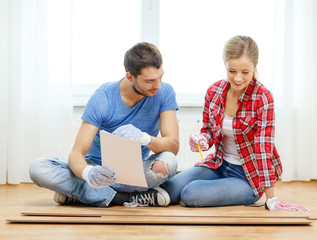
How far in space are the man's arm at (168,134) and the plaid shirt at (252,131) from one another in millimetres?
213

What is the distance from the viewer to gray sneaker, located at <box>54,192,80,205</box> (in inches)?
82.3

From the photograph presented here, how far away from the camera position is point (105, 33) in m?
3.47

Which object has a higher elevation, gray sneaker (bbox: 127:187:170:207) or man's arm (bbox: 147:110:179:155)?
man's arm (bbox: 147:110:179:155)

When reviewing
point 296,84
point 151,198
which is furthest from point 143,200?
point 296,84

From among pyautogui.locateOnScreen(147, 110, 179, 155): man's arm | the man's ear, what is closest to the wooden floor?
pyautogui.locateOnScreen(147, 110, 179, 155): man's arm

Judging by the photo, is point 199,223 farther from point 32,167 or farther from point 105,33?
point 105,33

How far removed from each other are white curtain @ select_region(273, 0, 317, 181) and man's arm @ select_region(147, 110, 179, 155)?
4.54 ft

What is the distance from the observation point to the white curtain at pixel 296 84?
3213 mm

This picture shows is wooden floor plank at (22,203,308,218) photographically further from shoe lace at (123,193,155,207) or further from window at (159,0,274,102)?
window at (159,0,274,102)

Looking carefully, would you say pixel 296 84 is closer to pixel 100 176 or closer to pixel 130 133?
pixel 130 133

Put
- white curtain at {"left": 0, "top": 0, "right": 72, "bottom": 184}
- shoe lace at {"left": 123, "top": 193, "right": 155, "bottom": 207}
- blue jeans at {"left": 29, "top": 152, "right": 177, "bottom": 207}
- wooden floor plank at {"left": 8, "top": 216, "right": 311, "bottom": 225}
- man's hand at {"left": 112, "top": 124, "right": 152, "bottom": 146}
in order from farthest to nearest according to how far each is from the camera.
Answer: white curtain at {"left": 0, "top": 0, "right": 72, "bottom": 184} < shoe lace at {"left": 123, "top": 193, "right": 155, "bottom": 207} < blue jeans at {"left": 29, "top": 152, "right": 177, "bottom": 207} < man's hand at {"left": 112, "top": 124, "right": 152, "bottom": 146} < wooden floor plank at {"left": 8, "top": 216, "right": 311, "bottom": 225}

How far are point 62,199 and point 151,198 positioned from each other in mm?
422

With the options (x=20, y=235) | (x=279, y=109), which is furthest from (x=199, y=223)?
(x=279, y=109)

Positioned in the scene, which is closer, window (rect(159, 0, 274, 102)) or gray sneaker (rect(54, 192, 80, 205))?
gray sneaker (rect(54, 192, 80, 205))
